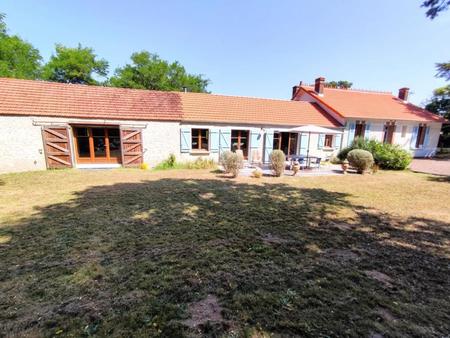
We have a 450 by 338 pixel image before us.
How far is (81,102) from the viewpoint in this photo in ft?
39.2

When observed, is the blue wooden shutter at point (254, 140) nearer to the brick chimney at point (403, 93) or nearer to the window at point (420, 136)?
the window at point (420, 136)

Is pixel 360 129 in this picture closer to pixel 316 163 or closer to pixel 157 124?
pixel 316 163

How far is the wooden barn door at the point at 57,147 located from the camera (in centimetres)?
1096

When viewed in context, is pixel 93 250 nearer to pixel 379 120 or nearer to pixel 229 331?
pixel 229 331

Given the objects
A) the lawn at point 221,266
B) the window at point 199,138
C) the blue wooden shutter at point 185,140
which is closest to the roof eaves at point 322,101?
the window at point 199,138

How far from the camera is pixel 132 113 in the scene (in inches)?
487

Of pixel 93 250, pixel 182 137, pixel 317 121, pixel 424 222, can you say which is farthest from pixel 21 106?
pixel 317 121

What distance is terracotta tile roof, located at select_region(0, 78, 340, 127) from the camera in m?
11.0

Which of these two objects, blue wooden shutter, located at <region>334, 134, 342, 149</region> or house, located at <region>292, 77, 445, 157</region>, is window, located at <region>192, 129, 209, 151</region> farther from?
house, located at <region>292, 77, 445, 157</region>

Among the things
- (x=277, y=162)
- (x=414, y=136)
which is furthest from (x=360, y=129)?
(x=277, y=162)

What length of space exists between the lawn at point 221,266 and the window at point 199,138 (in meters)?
7.25

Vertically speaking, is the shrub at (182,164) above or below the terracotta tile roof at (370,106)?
below

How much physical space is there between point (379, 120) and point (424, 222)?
1440cm

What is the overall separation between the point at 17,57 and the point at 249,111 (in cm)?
2630
